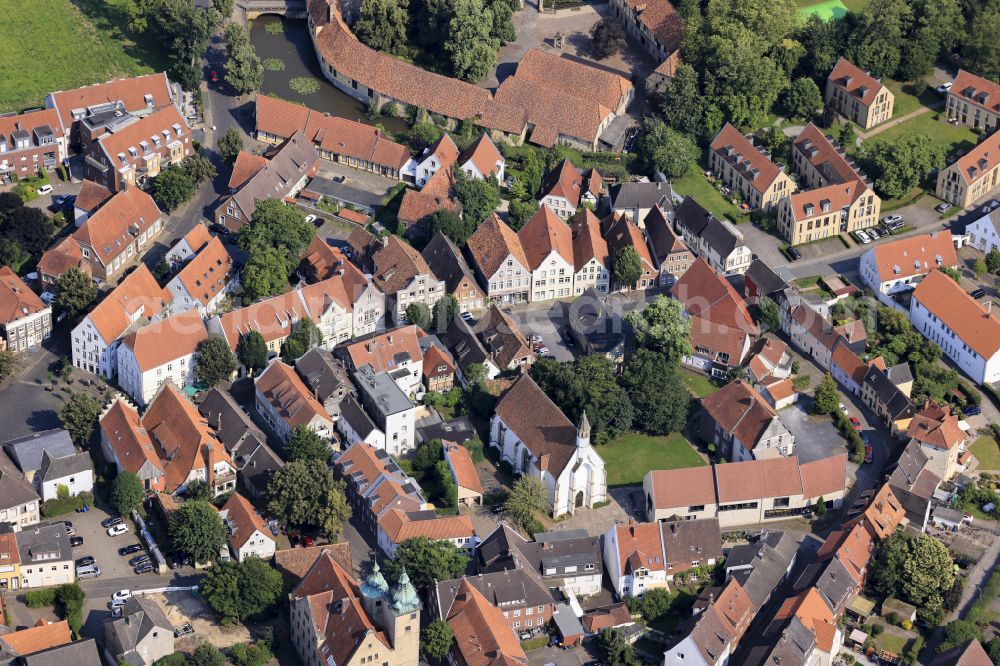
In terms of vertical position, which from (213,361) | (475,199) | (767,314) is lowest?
(767,314)

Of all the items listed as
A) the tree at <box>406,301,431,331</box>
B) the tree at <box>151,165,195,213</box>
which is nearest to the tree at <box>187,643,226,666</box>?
the tree at <box>406,301,431,331</box>

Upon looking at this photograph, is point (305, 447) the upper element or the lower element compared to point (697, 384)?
upper

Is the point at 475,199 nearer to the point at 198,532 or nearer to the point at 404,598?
the point at 198,532

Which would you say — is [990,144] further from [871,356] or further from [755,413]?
[755,413]

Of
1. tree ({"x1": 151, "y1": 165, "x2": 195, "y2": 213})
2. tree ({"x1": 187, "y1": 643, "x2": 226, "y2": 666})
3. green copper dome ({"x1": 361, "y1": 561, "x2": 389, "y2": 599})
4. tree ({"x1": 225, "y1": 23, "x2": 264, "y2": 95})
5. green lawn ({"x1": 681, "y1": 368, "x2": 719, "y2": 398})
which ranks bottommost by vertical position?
green lawn ({"x1": 681, "y1": 368, "x2": 719, "y2": 398})

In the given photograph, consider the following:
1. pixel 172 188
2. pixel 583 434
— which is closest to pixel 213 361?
pixel 172 188

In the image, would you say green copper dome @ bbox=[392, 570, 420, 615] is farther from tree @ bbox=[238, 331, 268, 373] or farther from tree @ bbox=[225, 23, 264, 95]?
tree @ bbox=[225, 23, 264, 95]
